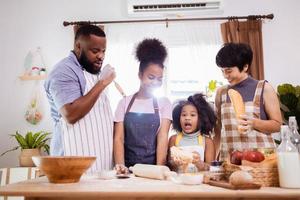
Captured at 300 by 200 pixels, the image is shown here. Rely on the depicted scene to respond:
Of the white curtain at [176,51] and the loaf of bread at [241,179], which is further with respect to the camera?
the white curtain at [176,51]

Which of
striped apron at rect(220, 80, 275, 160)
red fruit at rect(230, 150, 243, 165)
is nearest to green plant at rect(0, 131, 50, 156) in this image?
striped apron at rect(220, 80, 275, 160)

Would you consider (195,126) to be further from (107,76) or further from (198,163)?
(107,76)

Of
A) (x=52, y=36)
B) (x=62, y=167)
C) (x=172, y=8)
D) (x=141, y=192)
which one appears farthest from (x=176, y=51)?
(x=141, y=192)

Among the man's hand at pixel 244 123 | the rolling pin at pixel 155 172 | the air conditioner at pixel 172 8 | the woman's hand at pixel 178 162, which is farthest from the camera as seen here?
the air conditioner at pixel 172 8

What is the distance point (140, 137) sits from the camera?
5.62 feet

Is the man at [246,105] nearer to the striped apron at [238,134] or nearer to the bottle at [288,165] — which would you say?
the striped apron at [238,134]

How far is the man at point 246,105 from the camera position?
1715 millimetres

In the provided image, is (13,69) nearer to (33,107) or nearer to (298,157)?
(33,107)

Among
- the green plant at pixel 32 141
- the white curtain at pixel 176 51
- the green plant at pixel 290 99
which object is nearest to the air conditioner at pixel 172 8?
the white curtain at pixel 176 51

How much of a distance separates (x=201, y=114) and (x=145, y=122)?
0.36m

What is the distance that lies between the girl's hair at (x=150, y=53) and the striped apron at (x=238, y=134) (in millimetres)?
405

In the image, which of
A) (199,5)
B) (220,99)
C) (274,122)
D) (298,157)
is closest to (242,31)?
(199,5)

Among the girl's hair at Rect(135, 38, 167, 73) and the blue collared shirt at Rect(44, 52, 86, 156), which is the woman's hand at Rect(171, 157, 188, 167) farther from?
the girl's hair at Rect(135, 38, 167, 73)

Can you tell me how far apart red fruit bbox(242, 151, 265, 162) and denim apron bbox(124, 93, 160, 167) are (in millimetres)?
668
